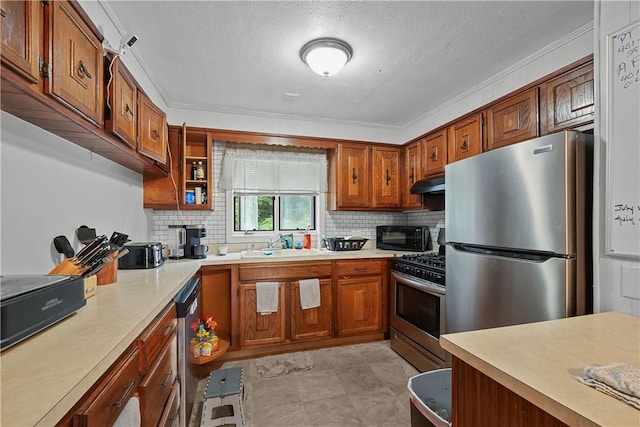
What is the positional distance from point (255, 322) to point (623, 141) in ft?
8.86

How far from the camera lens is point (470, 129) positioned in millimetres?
2537

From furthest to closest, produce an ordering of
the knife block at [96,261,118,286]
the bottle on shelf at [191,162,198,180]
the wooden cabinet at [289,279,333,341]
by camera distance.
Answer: the bottle on shelf at [191,162,198,180] → the wooden cabinet at [289,279,333,341] → the knife block at [96,261,118,286]

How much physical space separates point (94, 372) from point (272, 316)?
6.86 feet

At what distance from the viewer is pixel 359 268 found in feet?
9.80

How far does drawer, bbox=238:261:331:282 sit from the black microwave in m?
0.95

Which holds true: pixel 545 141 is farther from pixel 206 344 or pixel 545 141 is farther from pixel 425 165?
pixel 206 344

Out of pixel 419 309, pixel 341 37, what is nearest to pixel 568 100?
pixel 341 37

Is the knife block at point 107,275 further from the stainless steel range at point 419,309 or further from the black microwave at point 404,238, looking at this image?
the black microwave at point 404,238

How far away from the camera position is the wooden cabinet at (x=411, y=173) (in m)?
3.26

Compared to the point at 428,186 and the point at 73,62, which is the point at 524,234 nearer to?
the point at 428,186

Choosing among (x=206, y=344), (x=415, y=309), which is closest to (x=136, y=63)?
(x=206, y=344)

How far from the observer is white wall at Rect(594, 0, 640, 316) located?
109 centimetres

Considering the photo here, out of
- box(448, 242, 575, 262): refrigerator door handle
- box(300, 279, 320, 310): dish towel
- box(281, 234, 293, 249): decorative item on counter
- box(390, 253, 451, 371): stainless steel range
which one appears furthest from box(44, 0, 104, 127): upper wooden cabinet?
box(390, 253, 451, 371): stainless steel range

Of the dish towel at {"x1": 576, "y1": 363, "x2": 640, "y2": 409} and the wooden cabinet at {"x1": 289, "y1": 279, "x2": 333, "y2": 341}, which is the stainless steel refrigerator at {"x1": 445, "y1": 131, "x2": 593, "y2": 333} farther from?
the wooden cabinet at {"x1": 289, "y1": 279, "x2": 333, "y2": 341}
